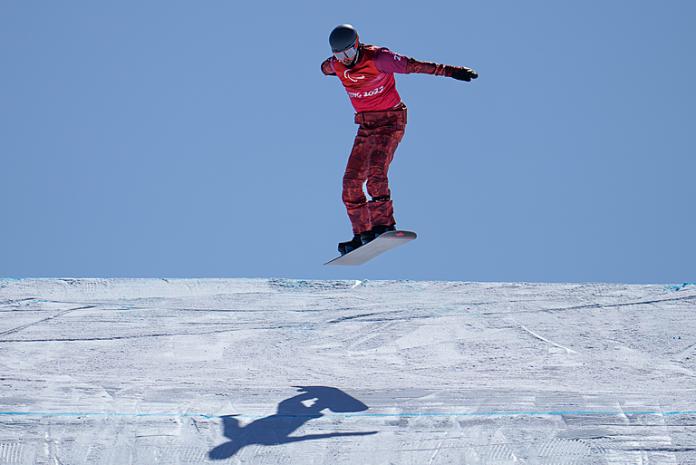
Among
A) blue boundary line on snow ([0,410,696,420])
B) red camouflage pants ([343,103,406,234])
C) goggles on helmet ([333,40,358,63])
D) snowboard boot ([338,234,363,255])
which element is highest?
goggles on helmet ([333,40,358,63])

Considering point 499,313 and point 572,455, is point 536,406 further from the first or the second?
point 499,313

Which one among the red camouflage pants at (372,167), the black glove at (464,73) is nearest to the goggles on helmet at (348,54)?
the red camouflage pants at (372,167)

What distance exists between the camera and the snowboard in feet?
28.4

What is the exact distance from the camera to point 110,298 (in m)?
12.1

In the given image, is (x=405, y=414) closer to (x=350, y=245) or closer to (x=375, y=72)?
(x=350, y=245)

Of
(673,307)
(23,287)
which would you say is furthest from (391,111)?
(23,287)

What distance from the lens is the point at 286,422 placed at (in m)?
6.88

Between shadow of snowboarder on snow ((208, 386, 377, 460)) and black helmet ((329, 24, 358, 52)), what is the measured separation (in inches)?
121

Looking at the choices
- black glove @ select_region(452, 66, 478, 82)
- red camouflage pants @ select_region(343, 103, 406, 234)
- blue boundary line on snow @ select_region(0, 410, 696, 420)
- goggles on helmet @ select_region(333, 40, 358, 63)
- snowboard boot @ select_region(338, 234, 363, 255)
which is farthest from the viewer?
snowboard boot @ select_region(338, 234, 363, 255)

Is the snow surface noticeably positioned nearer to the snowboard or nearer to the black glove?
the snowboard

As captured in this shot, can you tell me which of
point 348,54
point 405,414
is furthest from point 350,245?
point 405,414

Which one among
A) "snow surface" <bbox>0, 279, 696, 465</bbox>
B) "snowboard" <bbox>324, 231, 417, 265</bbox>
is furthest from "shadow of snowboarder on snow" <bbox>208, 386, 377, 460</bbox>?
"snowboard" <bbox>324, 231, 417, 265</bbox>

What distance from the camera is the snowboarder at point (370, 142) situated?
28.5 feet

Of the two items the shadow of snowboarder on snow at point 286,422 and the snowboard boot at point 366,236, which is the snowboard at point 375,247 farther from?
the shadow of snowboarder on snow at point 286,422
